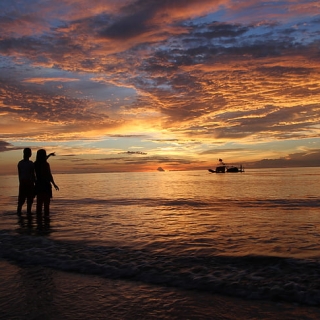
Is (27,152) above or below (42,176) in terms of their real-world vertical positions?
above

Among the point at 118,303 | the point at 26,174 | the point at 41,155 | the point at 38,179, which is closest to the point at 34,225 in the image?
the point at 38,179

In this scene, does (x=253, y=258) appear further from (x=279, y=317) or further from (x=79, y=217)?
(x=79, y=217)

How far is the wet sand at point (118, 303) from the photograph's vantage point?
4012mm

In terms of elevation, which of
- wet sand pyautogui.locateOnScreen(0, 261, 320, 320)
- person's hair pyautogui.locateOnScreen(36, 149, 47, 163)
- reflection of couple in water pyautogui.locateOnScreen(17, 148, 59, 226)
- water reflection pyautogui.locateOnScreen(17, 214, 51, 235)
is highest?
person's hair pyautogui.locateOnScreen(36, 149, 47, 163)

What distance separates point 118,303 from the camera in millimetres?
4391

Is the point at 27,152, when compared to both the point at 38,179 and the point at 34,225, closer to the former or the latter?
the point at 38,179

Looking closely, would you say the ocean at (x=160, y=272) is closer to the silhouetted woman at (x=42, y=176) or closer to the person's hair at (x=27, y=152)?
the silhouetted woman at (x=42, y=176)

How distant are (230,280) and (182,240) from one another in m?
3.49

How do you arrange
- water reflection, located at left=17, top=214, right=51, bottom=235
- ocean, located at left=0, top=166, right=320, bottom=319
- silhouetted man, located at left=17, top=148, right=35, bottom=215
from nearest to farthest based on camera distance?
ocean, located at left=0, top=166, right=320, bottom=319 < water reflection, located at left=17, top=214, right=51, bottom=235 < silhouetted man, located at left=17, top=148, right=35, bottom=215

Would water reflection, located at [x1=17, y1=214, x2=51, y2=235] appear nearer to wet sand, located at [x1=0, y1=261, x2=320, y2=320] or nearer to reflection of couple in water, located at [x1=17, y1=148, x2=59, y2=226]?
reflection of couple in water, located at [x1=17, y1=148, x2=59, y2=226]

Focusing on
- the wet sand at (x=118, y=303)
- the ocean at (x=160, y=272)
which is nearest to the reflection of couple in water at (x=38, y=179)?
the ocean at (x=160, y=272)

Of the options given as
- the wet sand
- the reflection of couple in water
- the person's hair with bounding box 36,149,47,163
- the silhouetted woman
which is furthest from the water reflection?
the wet sand

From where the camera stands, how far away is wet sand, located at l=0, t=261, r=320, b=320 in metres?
4.01

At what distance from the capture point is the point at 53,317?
394cm
